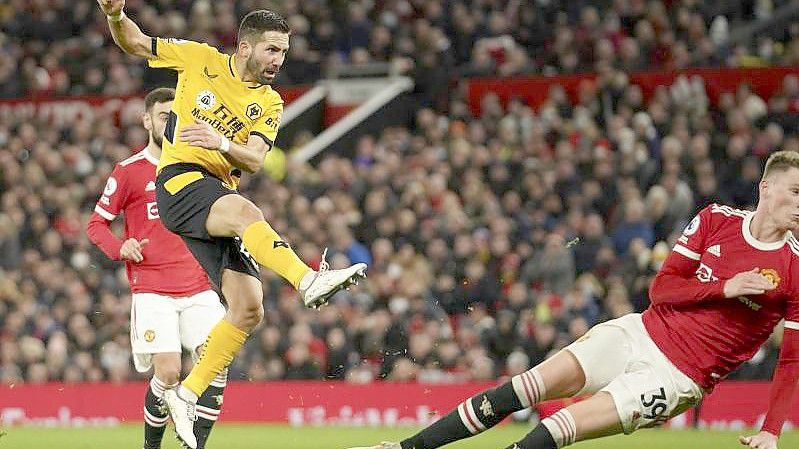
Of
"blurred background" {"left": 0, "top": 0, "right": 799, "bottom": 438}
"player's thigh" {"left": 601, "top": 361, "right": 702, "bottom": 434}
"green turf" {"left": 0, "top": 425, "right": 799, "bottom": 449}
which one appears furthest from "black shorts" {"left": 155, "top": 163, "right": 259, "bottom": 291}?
"blurred background" {"left": 0, "top": 0, "right": 799, "bottom": 438}

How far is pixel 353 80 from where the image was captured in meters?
22.3

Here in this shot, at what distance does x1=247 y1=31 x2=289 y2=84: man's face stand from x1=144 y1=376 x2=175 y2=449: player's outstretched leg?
226cm

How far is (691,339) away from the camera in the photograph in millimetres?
7785

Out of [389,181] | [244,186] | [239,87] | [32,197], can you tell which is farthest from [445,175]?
[239,87]

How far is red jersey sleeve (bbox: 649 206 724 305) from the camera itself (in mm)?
7777

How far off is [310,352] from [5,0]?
11.8 meters

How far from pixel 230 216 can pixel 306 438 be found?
554cm

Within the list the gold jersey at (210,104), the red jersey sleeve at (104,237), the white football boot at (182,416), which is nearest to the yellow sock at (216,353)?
the white football boot at (182,416)

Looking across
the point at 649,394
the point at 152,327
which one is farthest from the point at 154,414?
the point at 649,394

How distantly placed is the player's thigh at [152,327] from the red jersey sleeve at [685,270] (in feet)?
11.7

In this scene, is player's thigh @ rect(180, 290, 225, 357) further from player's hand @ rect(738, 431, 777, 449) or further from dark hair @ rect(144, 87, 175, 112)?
player's hand @ rect(738, 431, 777, 449)

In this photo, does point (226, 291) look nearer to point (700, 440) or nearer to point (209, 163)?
point (209, 163)

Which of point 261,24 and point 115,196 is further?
point 115,196

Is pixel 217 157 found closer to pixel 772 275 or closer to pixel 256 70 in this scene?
pixel 256 70
